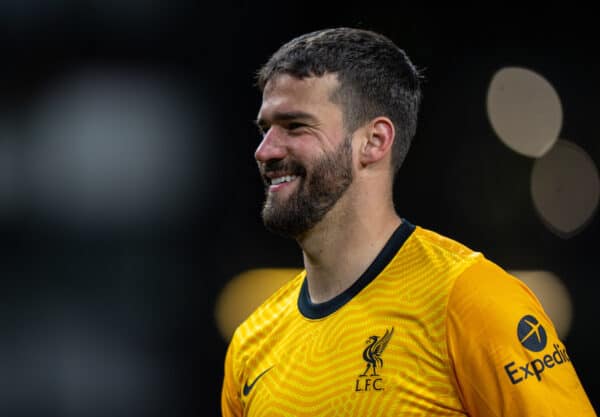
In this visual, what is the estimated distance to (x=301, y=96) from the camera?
5.57ft

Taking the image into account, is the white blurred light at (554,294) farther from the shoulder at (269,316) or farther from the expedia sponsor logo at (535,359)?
the expedia sponsor logo at (535,359)

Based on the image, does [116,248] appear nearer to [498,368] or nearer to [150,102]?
[150,102]

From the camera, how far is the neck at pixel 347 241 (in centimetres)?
170

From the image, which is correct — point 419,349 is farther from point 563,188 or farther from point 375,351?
point 563,188

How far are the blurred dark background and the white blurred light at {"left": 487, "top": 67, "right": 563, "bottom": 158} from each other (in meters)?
0.06

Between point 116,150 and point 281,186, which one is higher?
point 281,186

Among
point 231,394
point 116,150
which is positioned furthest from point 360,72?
point 116,150

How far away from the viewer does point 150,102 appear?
4.52 meters

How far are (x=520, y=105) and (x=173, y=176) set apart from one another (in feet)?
6.42

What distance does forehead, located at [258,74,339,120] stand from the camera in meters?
1.69

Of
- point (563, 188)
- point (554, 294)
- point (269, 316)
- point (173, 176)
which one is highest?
point (269, 316)

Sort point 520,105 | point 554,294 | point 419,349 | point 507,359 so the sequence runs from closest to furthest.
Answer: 1. point 507,359
2. point 419,349
3. point 554,294
4. point 520,105

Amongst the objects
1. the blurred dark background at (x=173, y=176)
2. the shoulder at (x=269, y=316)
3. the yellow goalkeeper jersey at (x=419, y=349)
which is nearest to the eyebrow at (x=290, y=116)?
the yellow goalkeeper jersey at (x=419, y=349)

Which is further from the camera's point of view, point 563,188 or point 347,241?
point 563,188
